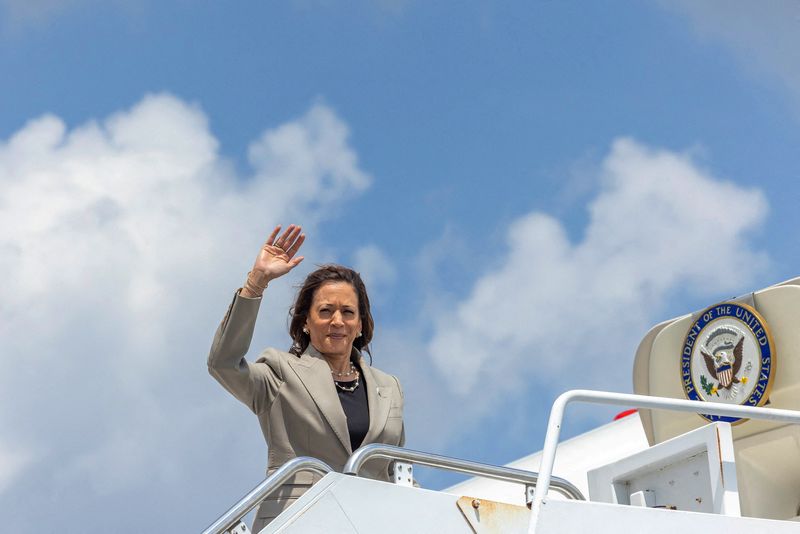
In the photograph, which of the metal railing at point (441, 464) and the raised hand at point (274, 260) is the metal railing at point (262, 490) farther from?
the raised hand at point (274, 260)

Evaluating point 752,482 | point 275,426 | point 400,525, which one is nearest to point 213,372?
point 275,426

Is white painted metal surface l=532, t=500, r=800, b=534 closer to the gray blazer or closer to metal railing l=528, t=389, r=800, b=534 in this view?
metal railing l=528, t=389, r=800, b=534

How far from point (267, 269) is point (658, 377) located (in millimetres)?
4060

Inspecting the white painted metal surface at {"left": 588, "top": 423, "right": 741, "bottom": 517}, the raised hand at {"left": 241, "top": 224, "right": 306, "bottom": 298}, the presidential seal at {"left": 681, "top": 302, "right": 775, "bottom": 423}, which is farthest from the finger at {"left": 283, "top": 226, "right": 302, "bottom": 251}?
the presidential seal at {"left": 681, "top": 302, "right": 775, "bottom": 423}

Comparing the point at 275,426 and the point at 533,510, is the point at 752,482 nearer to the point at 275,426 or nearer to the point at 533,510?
the point at 533,510

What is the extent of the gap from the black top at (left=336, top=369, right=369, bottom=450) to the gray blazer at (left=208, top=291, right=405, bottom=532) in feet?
0.12

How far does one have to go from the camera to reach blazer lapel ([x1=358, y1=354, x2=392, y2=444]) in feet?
20.7

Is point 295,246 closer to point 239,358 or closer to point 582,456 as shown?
point 239,358

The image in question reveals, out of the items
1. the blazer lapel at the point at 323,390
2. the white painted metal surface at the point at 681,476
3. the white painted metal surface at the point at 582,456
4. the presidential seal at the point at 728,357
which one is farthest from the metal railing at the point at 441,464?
the white painted metal surface at the point at 582,456

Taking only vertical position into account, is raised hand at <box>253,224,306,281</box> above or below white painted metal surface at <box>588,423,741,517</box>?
above

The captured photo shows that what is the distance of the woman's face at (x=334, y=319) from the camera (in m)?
6.57

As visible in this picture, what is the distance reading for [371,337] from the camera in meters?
7.07

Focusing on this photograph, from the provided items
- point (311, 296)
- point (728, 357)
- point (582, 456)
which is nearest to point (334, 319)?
point (311, 296)

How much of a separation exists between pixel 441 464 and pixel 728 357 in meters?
3.46
